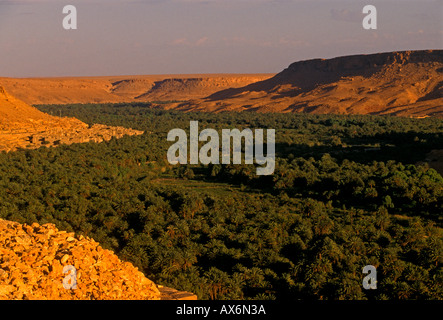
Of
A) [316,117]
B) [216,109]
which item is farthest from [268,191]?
[216,109]

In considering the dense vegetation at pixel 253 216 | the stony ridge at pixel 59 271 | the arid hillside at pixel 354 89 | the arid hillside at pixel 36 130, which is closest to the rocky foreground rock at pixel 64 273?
the stony ridge at pixel 59 271

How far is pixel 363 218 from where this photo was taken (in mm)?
30938

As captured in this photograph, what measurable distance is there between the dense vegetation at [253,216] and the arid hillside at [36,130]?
572cm

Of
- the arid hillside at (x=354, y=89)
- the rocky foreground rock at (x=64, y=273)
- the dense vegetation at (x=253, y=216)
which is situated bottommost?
the dense vegetation at (x=253, y=216)

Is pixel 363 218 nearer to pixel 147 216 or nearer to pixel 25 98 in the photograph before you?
pixel 147 216

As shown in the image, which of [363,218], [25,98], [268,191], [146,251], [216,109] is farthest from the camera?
[25,98]

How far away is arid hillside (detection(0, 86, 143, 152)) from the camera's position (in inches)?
2438

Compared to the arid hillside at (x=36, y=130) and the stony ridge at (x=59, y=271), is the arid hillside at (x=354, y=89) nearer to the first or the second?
the arid hillside at (x=36, y=130)

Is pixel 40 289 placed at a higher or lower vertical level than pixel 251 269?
higher

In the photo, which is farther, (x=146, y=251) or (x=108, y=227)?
(x=108, y=227)

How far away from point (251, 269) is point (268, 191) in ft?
71.0

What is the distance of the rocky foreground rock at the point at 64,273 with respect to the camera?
11234mm

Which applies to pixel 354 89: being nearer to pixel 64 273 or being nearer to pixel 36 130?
pixel 36 130

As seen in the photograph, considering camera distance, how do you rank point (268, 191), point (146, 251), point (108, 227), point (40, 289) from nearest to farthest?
point (40, 289)
point (146, 251)
point (108, 227)
point (268, 191)
